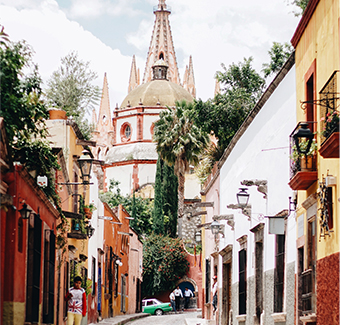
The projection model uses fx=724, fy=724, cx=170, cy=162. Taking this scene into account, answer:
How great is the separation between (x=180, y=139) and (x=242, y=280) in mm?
29795

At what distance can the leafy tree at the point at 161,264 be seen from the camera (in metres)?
51.7

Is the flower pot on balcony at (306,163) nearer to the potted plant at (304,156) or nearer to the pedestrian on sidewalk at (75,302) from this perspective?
the potted plant at (304,156)

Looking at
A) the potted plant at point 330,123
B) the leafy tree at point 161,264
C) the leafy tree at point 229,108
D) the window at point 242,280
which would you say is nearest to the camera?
the potted plant at point 330,123

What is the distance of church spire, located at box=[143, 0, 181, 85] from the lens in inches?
3617

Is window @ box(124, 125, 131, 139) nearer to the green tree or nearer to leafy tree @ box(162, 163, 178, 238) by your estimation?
the green tree

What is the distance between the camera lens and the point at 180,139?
48469 mm

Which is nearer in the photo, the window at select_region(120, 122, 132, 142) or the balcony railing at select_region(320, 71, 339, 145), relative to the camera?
the balcony railing at select_region(320, 71, 339, 145)

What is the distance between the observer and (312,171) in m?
11.1

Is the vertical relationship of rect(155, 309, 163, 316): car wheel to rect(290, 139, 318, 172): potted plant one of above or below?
below

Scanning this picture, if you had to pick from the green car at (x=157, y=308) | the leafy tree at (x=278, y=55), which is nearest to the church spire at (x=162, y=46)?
the green car at (x=157, y=308)

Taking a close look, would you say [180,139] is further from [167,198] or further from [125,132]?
[125,132]

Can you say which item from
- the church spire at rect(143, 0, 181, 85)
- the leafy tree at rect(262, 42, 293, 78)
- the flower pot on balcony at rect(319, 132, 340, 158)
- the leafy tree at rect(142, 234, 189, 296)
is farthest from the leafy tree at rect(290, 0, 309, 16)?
the church spire at rect(143, 0, 181, 85)

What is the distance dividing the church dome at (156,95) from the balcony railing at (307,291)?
63.8 m

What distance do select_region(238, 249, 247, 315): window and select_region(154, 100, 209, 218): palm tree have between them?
28.9 meters
